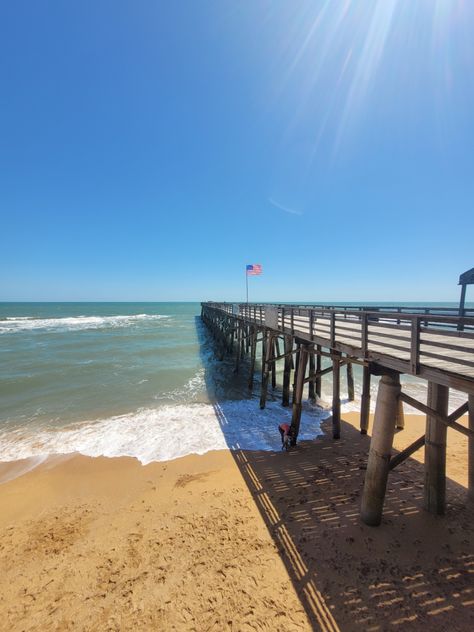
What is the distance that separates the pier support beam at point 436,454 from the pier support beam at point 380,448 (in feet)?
2.77

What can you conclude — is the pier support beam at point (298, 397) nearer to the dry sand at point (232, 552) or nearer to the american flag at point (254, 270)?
the dry sand at point (232, 552)

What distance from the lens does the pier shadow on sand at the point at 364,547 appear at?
342 centimetres

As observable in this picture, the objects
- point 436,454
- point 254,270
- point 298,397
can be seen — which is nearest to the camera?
point 436,454

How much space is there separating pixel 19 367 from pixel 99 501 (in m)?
15.8

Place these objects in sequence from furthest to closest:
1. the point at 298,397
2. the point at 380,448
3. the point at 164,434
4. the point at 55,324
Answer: the point at 55,324
the point at 164,434
the point at 298,397
the point at 380,448

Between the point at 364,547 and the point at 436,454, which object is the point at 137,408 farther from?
the point at 436,454

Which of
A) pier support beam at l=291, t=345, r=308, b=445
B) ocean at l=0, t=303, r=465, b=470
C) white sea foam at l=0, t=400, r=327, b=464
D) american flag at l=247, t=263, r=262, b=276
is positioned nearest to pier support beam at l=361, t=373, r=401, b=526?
pier support beam at l=291, t=345, r=308, b=445

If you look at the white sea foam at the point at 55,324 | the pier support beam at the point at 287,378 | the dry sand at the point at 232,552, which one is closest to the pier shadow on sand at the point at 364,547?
the dry sand at the point at 232,552

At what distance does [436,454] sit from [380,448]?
1216 millimetres

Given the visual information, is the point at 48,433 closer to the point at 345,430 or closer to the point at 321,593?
the point at 321,593

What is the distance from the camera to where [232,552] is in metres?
4.33

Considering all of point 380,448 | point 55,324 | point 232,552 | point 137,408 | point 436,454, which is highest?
point 380,448

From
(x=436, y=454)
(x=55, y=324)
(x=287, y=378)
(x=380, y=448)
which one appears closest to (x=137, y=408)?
(x=287, y=378)

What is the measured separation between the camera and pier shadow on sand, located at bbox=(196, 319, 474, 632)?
3418 millimetres
